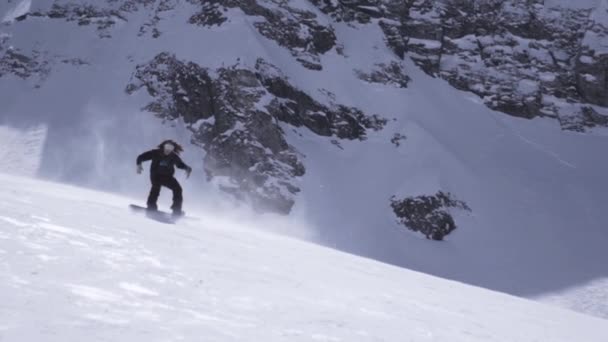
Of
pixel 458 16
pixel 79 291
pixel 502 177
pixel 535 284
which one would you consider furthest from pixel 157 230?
pixel 458 16

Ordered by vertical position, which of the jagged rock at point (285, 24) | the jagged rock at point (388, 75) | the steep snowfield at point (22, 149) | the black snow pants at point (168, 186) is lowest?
the jagged rock at point (388, 75)

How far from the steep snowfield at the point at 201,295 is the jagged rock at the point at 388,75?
1248 inches

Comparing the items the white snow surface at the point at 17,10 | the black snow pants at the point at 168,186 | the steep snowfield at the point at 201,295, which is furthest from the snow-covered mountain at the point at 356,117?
the steep snowfield at the point at 201,295

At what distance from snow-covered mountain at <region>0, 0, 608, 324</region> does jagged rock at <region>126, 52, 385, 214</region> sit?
0.11 m

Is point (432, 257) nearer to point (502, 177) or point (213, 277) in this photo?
point (502, 177)

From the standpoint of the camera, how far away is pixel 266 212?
26609mm

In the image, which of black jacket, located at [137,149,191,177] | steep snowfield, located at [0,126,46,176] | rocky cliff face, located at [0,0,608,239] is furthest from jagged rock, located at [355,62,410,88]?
black jacket, located at [137,149,191,177]

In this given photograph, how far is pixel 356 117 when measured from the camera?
3359cm

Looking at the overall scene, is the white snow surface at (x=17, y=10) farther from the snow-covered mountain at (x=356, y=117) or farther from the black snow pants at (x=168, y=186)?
the black snow pants at (x=168, y=186)

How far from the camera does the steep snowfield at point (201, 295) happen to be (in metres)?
2.48

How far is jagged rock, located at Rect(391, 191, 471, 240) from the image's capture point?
2750 centimetres

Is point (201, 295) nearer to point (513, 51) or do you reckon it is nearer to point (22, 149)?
point (22, 149)

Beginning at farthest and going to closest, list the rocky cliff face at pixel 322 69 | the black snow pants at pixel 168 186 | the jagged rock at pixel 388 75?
the jagged rock at pixel 388 75
the rocky cliff face at pixel 322 69
the black snow pants at pixel 168 186

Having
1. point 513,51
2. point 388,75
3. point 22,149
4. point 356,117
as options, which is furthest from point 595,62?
point 22,149
